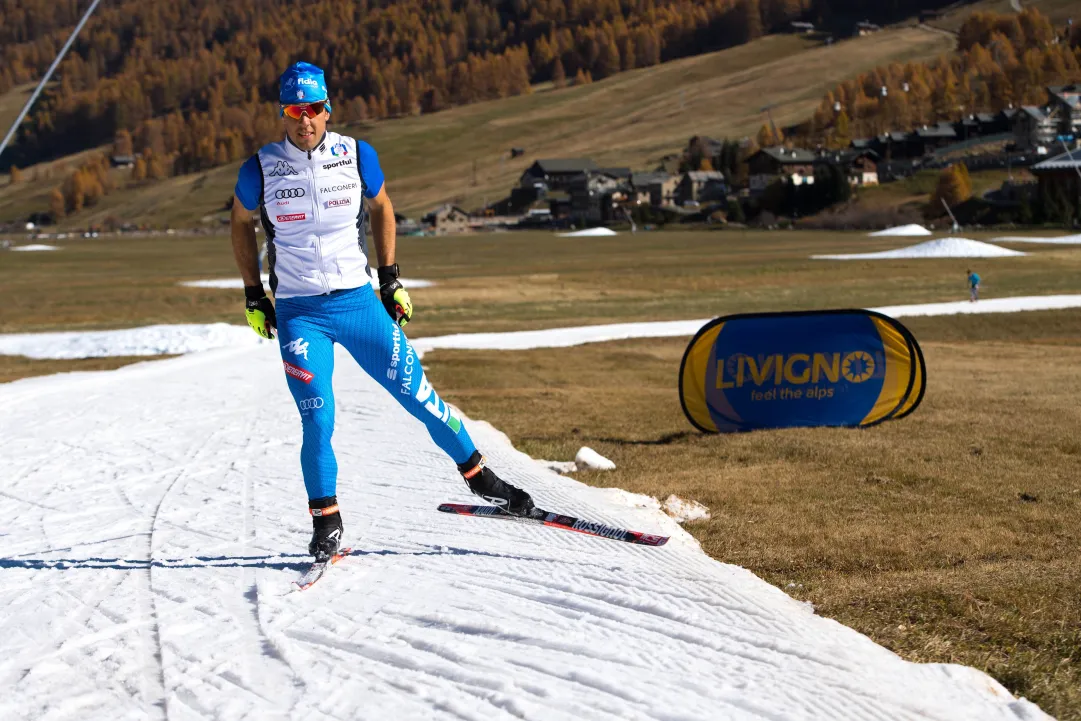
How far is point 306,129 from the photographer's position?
6613 mm

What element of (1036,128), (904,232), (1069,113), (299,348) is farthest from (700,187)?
(299,348)

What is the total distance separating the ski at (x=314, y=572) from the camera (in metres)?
6.11

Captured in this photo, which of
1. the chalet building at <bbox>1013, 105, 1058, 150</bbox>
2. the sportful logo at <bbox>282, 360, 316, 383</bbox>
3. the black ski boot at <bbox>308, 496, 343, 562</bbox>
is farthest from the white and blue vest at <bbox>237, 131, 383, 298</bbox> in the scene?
the chalet building at <bbox>1013, 105, 1058, 150</bbox>

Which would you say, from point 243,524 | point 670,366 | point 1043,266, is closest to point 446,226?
point 1043,266

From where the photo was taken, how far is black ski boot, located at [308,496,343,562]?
6566 mm

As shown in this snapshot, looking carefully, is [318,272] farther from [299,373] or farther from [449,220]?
[449,220]

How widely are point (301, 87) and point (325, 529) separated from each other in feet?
8.45

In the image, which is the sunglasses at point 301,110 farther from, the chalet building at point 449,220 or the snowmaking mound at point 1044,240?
the chalet building at point 449,220

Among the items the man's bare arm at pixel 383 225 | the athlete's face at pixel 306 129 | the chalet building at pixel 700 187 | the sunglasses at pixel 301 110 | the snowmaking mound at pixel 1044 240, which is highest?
the sunglasses at pixel 301 110

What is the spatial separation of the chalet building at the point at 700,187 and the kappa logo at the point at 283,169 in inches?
7165

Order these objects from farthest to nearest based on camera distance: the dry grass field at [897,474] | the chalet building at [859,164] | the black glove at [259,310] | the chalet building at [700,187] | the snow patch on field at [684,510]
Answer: the chalet building at [700,187]
the chalet building at [859,164]
the snow patch on field at [684,510]
the black glove at [259,310]
the dry grass field at [897,474]

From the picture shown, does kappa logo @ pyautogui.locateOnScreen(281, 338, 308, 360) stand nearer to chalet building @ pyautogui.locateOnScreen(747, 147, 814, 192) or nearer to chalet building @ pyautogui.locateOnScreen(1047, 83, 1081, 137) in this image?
chalet building @ pyautogui.locateOnScreen(747, 147, 814, 192)

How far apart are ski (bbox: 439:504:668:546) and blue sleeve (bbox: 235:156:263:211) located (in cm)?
252

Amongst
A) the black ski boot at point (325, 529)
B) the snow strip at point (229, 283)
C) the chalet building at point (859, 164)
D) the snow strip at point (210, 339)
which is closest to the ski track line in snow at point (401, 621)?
the black ski boot at point (325, 529)
